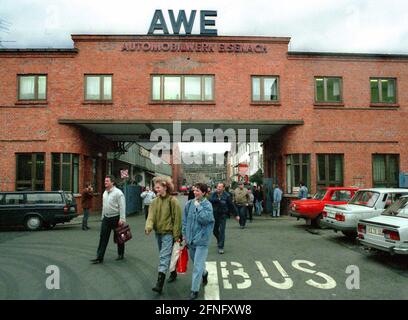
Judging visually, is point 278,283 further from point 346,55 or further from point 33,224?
point 346,55

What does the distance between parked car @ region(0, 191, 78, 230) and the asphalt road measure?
8.50 feet

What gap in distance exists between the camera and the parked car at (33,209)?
44.8ft

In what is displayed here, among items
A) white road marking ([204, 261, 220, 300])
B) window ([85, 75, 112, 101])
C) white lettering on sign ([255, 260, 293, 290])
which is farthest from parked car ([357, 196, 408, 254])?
window ([85, 75, 112, 101])

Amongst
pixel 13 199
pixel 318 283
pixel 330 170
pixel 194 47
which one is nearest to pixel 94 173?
pixel 13 199

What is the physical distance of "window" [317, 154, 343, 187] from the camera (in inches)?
747

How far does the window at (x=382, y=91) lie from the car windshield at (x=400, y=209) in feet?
40.3

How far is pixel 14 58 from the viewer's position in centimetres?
1845

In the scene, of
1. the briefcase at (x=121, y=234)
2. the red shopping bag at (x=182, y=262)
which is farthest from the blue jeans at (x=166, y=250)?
the briefcase at (x=121, y=234)

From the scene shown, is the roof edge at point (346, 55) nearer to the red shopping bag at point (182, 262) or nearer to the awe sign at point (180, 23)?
the awe sign at point (180, 23)

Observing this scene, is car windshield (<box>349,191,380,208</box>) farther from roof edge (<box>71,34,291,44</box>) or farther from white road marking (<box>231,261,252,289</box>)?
roof edge (<box>71,34,291,44</box>)

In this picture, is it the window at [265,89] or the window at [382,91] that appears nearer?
the window at [265,89]

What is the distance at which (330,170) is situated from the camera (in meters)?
19.1
